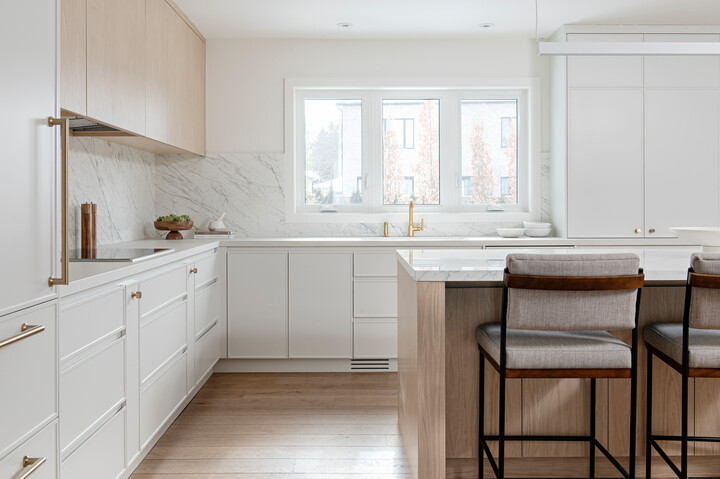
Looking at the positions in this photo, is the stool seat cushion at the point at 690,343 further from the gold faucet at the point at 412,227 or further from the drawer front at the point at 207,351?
the drawer front at the point at 207,351

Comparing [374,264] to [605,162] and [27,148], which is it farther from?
[27,148]

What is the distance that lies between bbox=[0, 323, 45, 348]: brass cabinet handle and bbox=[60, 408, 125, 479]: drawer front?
0.49 meters

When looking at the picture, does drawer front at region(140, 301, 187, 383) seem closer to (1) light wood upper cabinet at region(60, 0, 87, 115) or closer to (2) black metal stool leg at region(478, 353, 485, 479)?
(1) light wood upper cabinet at region(60, 0, 87, 115)

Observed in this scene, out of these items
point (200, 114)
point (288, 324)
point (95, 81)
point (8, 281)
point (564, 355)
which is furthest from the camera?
point (200, 114)

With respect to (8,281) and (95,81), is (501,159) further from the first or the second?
(8,281)

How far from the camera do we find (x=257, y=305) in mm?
3664

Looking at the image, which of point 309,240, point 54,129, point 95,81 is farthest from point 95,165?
point 54,129

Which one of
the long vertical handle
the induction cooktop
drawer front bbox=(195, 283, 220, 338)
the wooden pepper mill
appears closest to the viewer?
the long vertical handle

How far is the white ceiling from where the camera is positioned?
3424 millimetres

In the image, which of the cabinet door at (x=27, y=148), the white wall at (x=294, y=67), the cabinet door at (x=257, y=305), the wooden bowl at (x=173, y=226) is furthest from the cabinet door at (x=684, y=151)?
the cabinet door at (x=27, y=148)

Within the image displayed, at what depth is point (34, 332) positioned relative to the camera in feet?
4.49

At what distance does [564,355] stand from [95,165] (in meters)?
2.74

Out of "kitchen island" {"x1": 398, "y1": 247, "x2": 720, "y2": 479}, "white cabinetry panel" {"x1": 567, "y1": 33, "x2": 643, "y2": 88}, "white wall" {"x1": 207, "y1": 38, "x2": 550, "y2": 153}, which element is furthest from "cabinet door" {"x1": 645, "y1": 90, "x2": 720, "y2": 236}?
"kitchen island" {"x1": 398, "y1": 247, "x2": 720, "y2": 479}

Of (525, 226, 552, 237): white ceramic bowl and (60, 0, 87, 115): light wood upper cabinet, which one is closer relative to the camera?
(60, 0, 87, 115): light wood upper cabinet
